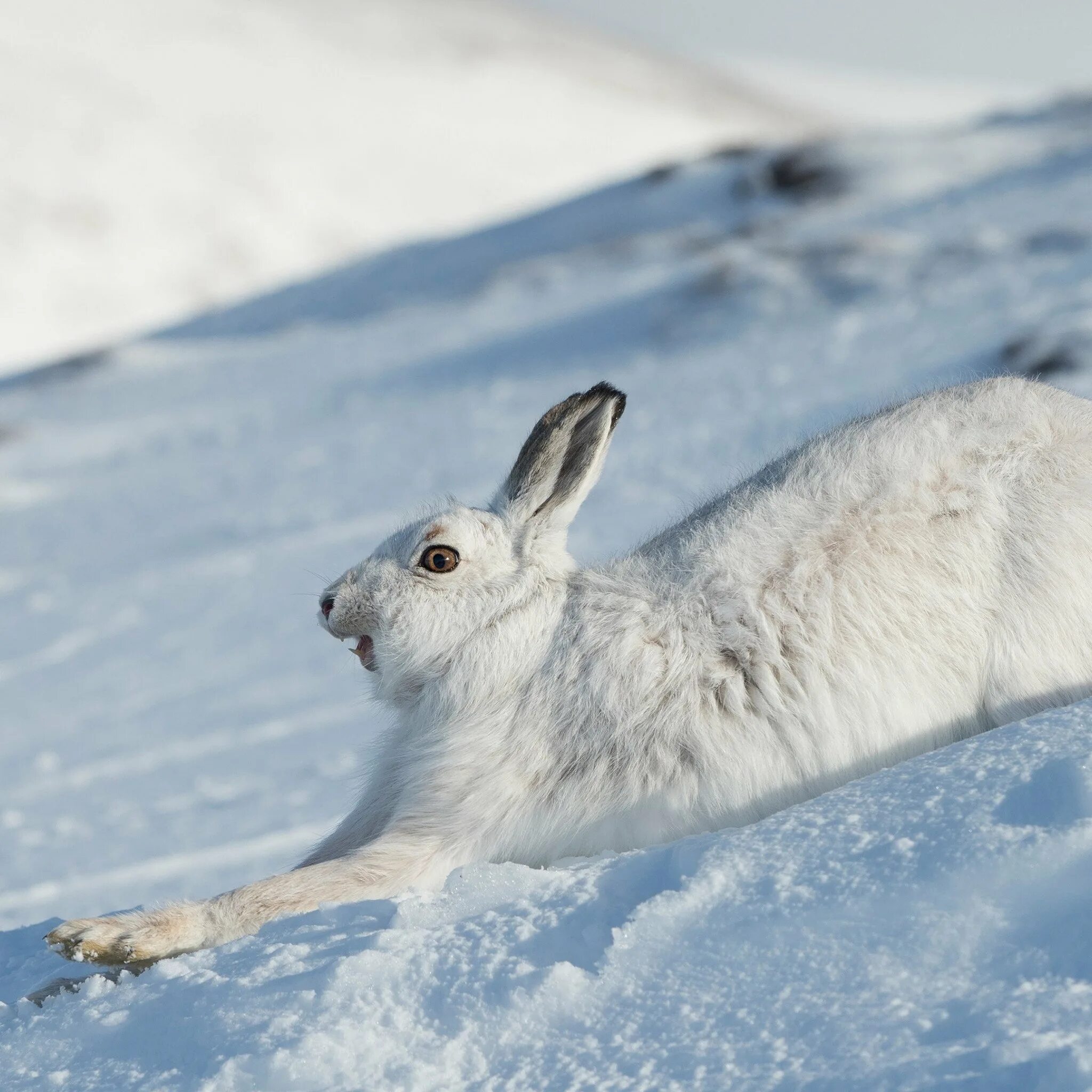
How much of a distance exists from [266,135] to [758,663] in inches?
1849

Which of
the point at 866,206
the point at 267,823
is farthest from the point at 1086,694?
the point at 866,206

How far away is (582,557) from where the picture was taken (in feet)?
33.8

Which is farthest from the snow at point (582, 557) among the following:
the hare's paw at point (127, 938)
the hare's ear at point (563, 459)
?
the hare's ear at point (563, 459)

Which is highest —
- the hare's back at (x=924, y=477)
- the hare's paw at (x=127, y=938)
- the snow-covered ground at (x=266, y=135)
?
the snow-covered ground at (x=266, y=135)

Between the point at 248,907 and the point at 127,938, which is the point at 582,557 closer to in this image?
the point at 248,907

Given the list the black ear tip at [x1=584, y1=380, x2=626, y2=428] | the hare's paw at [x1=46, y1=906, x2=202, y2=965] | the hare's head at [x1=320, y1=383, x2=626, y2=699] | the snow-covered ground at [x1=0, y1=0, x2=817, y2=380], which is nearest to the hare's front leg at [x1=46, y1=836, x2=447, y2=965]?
the hare's paw at [x1=46, y1=906, x2=202, y2=965]

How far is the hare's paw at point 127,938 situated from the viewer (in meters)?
3.69

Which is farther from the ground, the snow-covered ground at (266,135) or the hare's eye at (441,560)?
the snow-covered ground at (266,135)

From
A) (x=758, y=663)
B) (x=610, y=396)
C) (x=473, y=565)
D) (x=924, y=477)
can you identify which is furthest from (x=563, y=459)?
(x=924, y=477)

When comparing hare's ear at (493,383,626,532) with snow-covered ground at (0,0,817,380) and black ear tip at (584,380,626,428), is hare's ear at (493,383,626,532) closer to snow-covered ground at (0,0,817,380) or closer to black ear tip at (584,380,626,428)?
black ear tip at (584,380,626,428)

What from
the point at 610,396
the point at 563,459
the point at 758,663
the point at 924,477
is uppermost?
the point at 610,396

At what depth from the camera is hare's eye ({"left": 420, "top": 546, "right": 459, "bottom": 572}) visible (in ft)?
14.8

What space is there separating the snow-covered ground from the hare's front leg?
25.6 metres

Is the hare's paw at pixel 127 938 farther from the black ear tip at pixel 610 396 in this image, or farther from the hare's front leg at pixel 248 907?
the black ear tip at pixel 610 396
